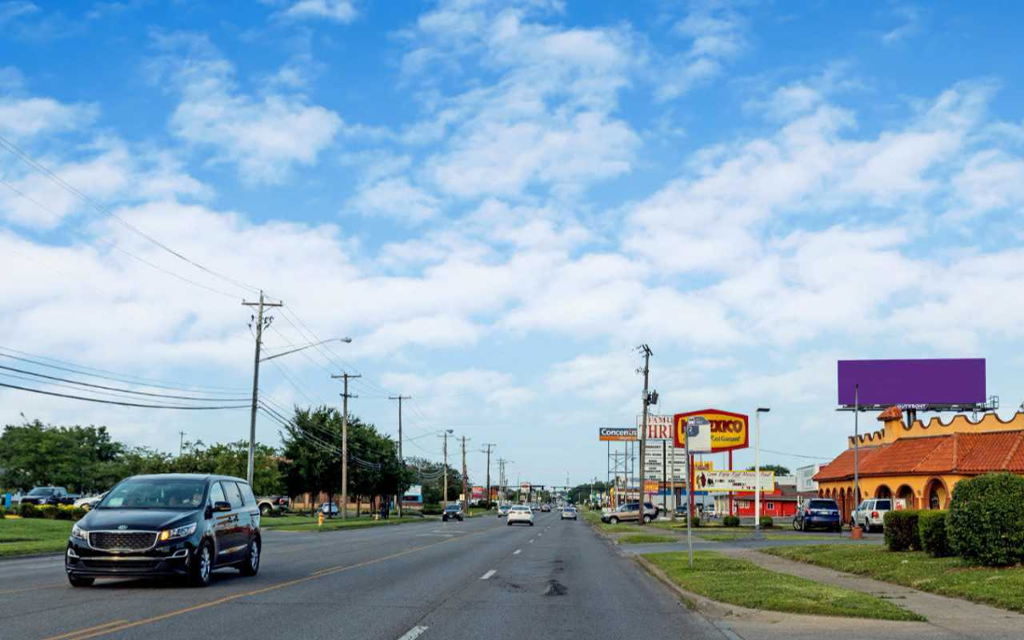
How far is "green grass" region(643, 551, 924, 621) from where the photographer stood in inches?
525

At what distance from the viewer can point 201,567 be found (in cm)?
1567

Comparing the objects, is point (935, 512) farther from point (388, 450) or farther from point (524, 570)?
point (388, 450)

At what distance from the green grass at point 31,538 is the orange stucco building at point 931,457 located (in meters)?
39.0

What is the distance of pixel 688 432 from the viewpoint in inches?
829

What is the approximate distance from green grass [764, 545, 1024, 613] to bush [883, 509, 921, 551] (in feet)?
0.95

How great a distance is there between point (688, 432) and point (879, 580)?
458 centimetres

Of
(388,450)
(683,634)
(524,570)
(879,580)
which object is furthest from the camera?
(388,450)

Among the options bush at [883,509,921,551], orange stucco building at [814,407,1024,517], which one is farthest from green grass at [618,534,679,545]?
orange stucco building at [814,407,1024,517]

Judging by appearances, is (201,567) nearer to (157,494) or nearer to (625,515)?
(157,494)

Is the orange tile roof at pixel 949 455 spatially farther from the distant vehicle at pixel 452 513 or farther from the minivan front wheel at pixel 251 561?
the minivan front wheel at pixel 251 561

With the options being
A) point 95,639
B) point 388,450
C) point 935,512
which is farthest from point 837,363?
point 95,639

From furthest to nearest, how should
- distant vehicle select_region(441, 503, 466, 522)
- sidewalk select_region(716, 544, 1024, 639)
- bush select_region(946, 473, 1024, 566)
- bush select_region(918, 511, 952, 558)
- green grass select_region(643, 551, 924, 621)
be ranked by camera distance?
distant vehicle select_region(441, 503, 466, 522) < bush select_region(918, 511, 952, 558) < bush select_region(946, 473, 1024, 566) < green grass select_region(643, 551, 924, 621) < sidewalk select_region(716, 544, 1024, 639)

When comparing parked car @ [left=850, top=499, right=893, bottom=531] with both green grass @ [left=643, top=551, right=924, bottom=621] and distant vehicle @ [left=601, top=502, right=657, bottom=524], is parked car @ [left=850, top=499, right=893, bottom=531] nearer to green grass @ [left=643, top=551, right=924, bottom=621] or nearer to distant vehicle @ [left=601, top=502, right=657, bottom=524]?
distant vehicle @ [left=601, top=502, right=657, bottom=524]

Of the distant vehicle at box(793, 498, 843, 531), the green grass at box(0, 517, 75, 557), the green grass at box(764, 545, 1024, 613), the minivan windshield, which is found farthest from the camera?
the distant vehicle at box(793, 498, 843, 531)
